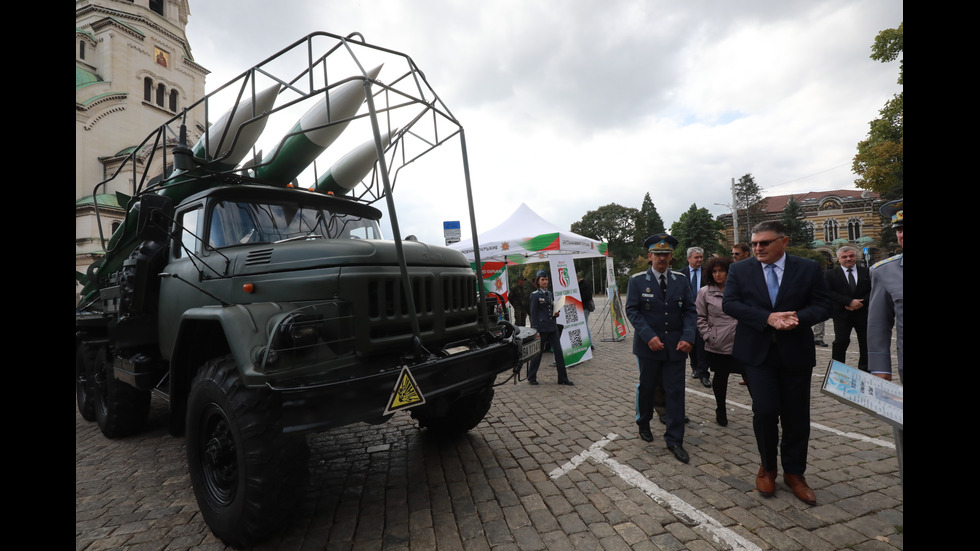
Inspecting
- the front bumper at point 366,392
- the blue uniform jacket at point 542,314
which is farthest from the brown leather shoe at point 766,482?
the blue uniform jacket at point 542,314

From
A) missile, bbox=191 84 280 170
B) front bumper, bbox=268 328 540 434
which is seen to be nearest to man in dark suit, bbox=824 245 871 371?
front bumper, bbox=268 328 540 434

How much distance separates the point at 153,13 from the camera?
32594 mm

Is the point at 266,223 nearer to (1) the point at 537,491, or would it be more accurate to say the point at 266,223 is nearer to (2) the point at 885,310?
(1) the point at 537,491

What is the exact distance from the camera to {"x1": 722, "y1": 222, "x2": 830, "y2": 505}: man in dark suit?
10.0 ft

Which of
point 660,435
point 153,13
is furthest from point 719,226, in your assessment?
point 153,13

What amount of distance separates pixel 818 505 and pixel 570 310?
17.4ft

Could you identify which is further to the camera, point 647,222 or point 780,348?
point 647,222

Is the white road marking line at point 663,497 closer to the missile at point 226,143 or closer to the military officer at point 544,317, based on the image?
the military officer at point 544,317

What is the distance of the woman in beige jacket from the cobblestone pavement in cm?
35

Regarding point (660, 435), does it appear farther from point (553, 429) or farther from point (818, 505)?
point (818, 505)

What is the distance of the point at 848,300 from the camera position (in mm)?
6324

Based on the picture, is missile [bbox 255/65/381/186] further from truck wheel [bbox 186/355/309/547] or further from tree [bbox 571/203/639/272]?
tree [bbox 571/203/639/272]

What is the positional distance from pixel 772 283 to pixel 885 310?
0.71 m

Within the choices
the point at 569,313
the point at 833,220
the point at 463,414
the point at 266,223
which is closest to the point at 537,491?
the point at 463,414
